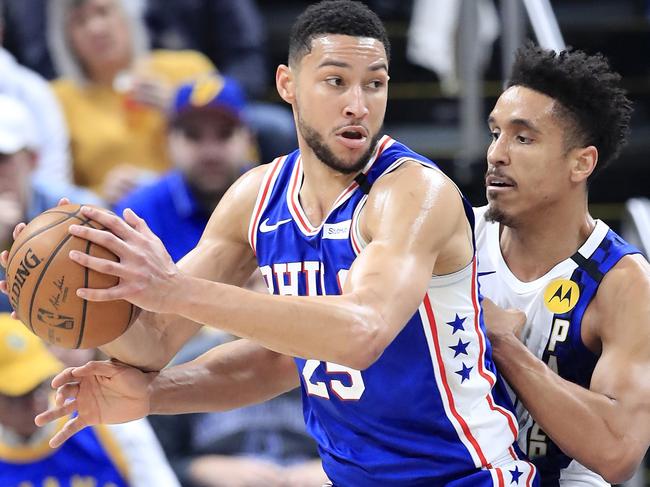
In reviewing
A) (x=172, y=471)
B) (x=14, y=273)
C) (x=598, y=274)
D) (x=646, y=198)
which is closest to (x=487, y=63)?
(x=646, y=198)

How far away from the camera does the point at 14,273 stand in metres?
2.99

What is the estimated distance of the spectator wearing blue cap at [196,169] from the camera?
5.82m

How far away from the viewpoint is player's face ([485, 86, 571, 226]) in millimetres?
3578

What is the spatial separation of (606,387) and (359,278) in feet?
3.11

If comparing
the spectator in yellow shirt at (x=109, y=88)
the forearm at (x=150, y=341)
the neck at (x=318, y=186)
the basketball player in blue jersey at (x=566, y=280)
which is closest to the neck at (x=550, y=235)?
the basketball player in blue jersey at (x=566, y=280)

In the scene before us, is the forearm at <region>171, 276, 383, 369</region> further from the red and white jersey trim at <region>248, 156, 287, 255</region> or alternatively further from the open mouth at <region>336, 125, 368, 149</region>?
the red and white jersey trim at <region>248, 156, 287, 255</region>

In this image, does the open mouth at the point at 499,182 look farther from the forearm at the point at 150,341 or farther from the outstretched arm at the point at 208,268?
the forearm at the point at 150,341

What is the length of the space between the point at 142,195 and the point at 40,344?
117 centimetres

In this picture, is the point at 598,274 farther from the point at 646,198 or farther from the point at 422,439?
the point at 646,198

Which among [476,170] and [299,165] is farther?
[476,170]

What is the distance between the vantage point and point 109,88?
6.49 metres

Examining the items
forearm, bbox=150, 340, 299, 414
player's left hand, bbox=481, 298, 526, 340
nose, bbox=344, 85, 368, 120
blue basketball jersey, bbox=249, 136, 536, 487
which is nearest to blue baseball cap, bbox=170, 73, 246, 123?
forearm, bbox=150, 340, 299, 414

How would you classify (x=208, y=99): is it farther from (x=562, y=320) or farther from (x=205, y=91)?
(x=562, y=320)

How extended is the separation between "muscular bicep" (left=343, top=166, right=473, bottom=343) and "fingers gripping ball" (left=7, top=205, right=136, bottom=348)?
23.4 inches
